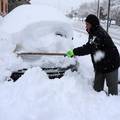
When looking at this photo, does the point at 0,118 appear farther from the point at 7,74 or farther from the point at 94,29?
the point at 94,29

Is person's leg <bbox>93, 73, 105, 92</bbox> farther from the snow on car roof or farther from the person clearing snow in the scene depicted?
the snow on car roof

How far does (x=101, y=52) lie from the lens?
21.0ft

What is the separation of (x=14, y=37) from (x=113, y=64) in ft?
6.17

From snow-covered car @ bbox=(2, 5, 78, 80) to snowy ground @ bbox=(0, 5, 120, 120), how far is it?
184 mm

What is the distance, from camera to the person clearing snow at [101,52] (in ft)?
20.6

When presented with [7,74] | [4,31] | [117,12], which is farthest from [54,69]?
[117,12]

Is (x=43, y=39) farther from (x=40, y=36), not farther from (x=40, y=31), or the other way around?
(x=40, y=31)

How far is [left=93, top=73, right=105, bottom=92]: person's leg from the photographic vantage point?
21.9 ft

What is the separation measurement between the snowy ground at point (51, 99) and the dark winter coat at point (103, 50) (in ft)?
1.51

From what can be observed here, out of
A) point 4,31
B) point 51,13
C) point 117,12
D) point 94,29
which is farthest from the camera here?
point 117,12

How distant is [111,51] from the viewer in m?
6.37

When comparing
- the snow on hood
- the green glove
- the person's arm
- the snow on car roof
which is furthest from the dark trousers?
the snow on car roof

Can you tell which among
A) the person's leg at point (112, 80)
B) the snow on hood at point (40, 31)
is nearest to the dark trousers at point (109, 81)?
the person's leg at point (112, 80)

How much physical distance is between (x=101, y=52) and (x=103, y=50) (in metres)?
0.05
